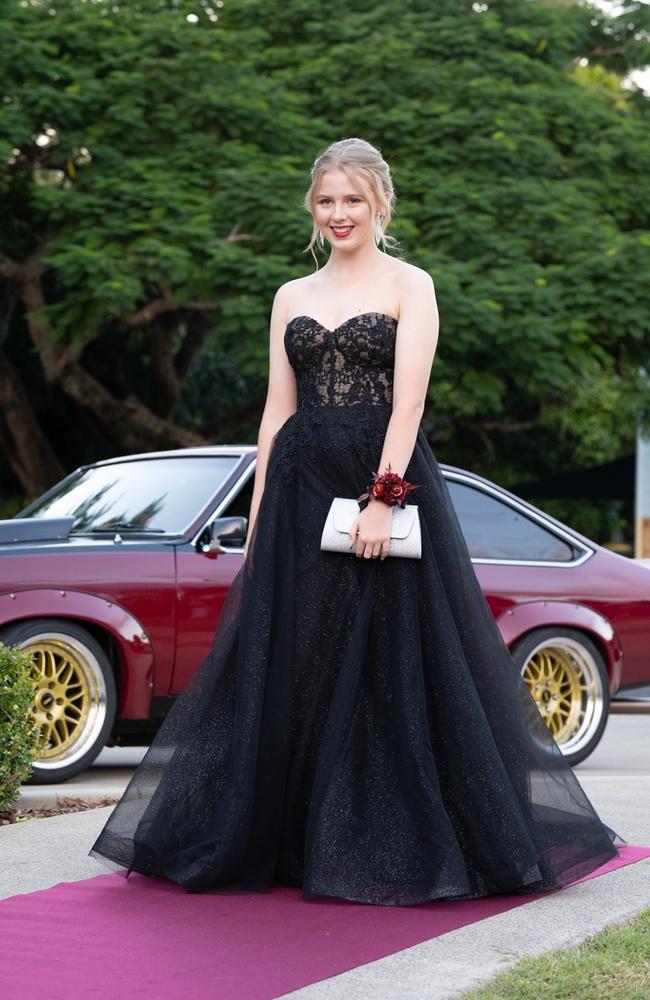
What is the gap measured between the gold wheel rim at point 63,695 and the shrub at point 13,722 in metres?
1.55

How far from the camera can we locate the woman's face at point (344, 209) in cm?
515

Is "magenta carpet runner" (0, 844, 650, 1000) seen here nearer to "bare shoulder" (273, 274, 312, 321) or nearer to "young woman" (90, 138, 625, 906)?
"young woman" (90, 138, 625, 906)

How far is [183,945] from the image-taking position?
427 cm

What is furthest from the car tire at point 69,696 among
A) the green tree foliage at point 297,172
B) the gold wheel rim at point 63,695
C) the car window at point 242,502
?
the green tree foliage at point 297,172

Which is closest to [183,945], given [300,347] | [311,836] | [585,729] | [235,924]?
[235,924]

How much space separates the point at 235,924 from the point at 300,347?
5.92 ft

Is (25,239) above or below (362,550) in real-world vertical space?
above

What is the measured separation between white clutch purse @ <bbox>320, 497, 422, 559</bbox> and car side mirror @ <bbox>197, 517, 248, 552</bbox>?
319 cm

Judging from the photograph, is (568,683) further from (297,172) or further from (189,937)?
(297,172)

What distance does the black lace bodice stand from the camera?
5.12m

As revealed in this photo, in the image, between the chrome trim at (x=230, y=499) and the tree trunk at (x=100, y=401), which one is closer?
the chrome trim at (x=230, y=499)

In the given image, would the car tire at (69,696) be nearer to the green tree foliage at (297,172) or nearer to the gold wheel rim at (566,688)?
the gold wheel rim at (566,688)

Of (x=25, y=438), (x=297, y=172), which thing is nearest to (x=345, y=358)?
(x=297, y=172)

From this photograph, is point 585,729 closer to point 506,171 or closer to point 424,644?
point 424,644
